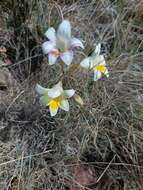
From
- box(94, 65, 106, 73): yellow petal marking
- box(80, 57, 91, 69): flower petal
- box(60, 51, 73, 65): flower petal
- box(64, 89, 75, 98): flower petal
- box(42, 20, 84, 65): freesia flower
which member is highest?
box(42, 20, 84, 65): freesia flower

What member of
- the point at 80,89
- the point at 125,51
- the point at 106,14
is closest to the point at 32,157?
the point at 80,89

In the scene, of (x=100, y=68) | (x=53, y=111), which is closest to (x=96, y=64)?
(x=100, y=68)

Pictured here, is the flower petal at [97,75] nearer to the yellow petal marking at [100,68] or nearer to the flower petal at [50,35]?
the yellow petal marking at [100,68]

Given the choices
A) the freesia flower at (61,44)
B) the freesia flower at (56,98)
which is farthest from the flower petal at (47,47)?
the freesia flower at (56,98)

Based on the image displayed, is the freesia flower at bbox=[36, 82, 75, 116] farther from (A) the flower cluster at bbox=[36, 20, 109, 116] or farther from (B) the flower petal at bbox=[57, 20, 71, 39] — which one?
(B) the flower petal at bbox=[57, 20, 71, 39]

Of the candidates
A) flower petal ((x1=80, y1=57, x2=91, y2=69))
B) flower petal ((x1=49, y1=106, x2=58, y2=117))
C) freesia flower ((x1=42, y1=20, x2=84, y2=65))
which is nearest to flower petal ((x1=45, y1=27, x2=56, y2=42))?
freesia flower ((x1=42, y1=20, x2=84, y2=65))

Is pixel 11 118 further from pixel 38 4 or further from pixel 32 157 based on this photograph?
pixel 38 4
